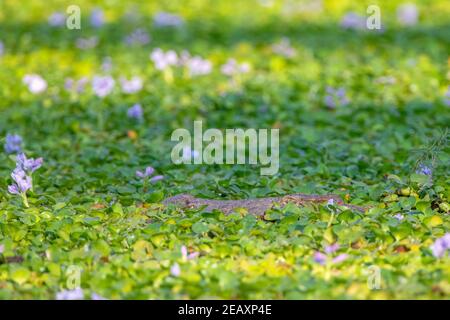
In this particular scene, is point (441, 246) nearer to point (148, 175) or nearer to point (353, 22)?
point (148, 175)

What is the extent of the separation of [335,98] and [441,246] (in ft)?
11.3

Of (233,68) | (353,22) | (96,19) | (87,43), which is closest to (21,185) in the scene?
(233,68)

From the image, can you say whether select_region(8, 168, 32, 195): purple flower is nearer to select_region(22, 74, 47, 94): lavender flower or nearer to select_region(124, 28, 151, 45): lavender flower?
select_region(22, 74, 47, 94): lavender flower

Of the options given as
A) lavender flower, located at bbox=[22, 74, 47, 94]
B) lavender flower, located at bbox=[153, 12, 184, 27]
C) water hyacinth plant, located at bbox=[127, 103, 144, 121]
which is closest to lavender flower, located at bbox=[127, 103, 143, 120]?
water hyacinth plant, located at bbox=[127, 103, 144, 121]

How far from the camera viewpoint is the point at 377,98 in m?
7.52

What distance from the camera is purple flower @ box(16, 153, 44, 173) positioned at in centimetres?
511

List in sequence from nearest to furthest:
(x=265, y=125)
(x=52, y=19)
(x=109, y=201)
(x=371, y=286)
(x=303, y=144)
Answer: (x=371, y=286) < (x=109, y=201) < (x=303, y=144) < (x=265, y=125) < (x=52, y=19)

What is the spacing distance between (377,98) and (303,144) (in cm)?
142

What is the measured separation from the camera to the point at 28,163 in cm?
511

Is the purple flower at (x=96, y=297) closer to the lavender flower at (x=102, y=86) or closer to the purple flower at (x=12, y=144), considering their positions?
the purple flower at (x=12, y=144)

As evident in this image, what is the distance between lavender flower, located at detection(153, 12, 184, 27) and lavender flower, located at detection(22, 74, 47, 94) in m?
2.28

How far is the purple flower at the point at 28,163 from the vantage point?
5105 millimetres
